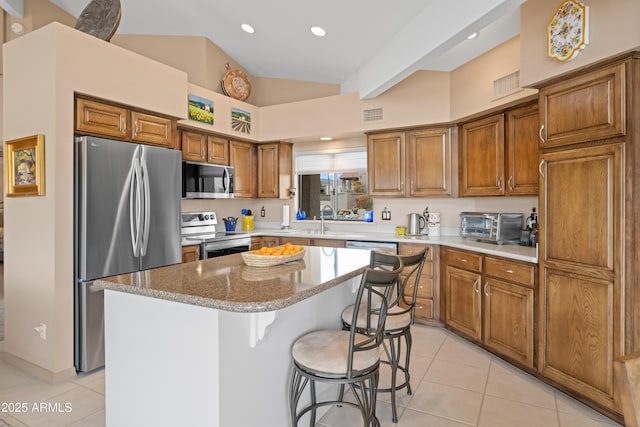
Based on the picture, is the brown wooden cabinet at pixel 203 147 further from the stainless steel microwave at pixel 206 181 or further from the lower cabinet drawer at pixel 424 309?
the lower cabinet drawer at pixel 424 309

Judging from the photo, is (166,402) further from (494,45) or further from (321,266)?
(494,45)

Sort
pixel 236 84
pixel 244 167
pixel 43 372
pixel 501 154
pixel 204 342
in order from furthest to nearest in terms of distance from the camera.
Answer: pixel 244 167 < pixel 236 84 < pixel 501 154 < pixel 43 372 < pixel 204 342

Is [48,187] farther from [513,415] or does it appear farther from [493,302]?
[493,302]

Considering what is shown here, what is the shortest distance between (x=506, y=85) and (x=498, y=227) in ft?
4.26

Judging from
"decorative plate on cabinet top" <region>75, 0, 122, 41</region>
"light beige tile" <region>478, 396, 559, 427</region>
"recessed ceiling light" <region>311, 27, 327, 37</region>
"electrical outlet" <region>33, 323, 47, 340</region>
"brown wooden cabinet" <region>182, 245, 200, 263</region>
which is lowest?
"light beige tile" <region>478, 396, 559, 427</region>

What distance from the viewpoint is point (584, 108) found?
2.42 m

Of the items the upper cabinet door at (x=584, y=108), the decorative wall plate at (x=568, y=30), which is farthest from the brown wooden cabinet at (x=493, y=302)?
the decorative wall plate at (x=568, y=30)

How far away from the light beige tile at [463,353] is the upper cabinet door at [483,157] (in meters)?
1.49

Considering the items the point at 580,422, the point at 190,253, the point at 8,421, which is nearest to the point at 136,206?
the point at 190,253

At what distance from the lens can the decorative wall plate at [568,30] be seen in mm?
2303

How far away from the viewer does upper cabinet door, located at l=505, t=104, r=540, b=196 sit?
10.7 feet

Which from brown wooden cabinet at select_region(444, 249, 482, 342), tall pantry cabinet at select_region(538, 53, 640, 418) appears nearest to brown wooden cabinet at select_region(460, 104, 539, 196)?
tall pantry cabinet at select_region(538, 53, 640, 418)

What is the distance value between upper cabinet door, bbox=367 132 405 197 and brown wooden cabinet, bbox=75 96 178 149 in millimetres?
2318

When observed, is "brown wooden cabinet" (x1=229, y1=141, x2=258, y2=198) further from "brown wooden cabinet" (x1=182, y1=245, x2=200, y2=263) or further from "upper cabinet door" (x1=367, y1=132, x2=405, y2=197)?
"upper cabinet door" (x1=367, y1=132, x2=405, y2=197)
